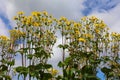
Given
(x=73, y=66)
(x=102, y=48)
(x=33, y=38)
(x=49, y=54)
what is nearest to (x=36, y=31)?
(x=33, y=38)

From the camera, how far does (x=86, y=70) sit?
56.7ft

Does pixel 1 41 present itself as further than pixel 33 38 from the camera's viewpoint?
Yes

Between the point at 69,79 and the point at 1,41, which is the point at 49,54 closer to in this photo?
the point at 69,79

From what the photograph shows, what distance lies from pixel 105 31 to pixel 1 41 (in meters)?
7.66

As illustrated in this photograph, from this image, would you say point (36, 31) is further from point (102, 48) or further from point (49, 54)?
point (102, 48)

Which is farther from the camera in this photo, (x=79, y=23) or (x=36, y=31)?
(x=79, y=23)

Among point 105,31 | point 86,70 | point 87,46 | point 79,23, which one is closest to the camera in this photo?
point 86,70

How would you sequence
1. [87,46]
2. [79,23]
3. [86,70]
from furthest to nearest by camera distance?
1. [79,23]
2. [87,46]
3. [86,70]

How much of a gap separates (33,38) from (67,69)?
3095 millimetres

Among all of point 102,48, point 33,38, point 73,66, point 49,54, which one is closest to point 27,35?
point 33,38

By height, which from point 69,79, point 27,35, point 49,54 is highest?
point 27,35

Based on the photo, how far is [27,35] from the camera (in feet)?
63.9

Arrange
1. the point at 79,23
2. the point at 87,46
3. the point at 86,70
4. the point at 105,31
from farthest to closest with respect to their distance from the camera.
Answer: the point at 105,31 → the point at 79,23 → the point at 87,46 → the point at 86,70

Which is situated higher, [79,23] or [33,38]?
[79,23]
